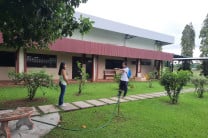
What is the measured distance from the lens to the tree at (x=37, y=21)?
3465mm

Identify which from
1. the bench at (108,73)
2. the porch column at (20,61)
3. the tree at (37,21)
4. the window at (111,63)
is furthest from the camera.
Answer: the window at (111,63)

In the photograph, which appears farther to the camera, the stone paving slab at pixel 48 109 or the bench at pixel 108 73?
the bench at pixel 108 73

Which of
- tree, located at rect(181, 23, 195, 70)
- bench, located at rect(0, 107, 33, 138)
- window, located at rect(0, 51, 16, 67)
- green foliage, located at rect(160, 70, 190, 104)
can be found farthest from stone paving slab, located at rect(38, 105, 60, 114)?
tree, located at rect(181, 23, 195, 70)

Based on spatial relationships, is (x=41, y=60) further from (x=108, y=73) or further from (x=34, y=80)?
(x=34, y=80)

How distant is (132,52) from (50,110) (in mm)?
12893

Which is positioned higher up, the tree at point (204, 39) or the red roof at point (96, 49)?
the tree at point (204, 39)

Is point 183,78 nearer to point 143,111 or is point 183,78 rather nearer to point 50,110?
point 143,111

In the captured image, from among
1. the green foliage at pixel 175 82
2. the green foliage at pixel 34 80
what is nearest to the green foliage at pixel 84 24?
the green foliage at pixel 34 80

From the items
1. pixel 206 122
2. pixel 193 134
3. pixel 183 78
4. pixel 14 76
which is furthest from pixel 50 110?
pixel 183 78

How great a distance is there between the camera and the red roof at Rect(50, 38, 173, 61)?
13.2 meters

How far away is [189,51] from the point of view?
40.8m

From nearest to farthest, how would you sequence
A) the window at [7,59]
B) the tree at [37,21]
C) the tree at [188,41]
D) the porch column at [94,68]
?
the tree at [37,21], the window at [7,59], the porch column at [94,68], the tree at [188,41]

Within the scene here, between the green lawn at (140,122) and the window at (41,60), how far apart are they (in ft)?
30.3

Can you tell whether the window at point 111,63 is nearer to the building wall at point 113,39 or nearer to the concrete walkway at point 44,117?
the building wall at point 113,39
